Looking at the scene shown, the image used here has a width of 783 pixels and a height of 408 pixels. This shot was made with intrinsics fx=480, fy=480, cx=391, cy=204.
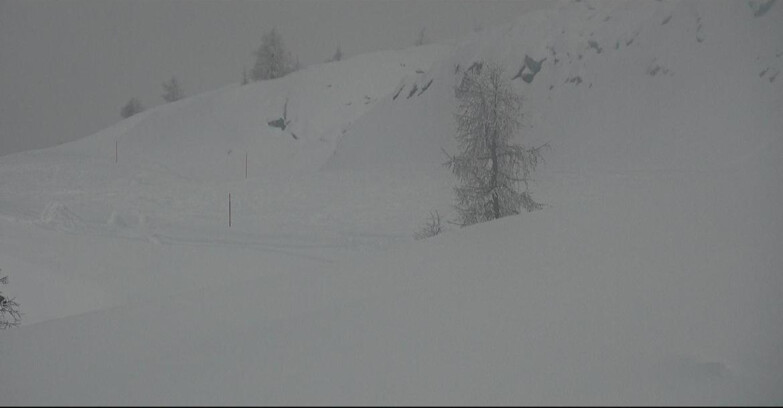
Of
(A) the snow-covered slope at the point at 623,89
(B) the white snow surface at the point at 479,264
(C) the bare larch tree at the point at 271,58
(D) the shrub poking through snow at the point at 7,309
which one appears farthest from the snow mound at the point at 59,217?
(C) the bare larch tree at the point at 271,58

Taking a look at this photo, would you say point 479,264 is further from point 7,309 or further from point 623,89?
point 623,89

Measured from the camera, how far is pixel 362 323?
377cm

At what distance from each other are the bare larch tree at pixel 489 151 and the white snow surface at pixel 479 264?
9.63 ft

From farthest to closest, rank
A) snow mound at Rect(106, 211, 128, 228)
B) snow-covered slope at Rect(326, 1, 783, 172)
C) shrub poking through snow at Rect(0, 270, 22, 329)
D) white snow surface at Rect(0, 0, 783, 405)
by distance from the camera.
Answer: snow-covered slope at Rect(326, 1, 783, 172) < snow mound at Rect(106, 211, 128, 228) < shrub poking through snow at Rect(0, 270, 22, 329) < white snow surface at Rect(0, 0, 783, 405)

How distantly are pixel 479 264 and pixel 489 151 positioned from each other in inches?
344

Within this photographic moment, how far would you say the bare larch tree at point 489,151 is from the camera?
521 inches

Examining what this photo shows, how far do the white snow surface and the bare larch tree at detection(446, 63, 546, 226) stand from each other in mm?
2937

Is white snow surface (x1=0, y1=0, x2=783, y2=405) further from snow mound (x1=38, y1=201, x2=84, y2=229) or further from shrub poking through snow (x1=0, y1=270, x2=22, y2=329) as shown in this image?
shrub poking through snow (x1=0, y1=270, x2=22, y2=329)

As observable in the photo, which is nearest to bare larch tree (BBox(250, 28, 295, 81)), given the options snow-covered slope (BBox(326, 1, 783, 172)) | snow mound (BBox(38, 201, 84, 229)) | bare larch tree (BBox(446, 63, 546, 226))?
snow-covered slope (BBox(326, 1, 783, 172))

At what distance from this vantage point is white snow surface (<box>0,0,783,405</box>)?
3078 millimetres

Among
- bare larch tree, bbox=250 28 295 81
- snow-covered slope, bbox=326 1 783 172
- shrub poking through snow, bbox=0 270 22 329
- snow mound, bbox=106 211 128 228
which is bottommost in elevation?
shrub poking through snow, bbox=0 270 22 329

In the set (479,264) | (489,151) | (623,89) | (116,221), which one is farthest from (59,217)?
(623,89)

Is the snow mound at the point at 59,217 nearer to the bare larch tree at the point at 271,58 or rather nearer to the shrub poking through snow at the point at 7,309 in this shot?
the shrub poking through snow at the point at 7,309

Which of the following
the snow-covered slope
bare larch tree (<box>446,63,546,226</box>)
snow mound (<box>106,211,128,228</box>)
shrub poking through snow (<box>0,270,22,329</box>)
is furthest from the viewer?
the snow-covered slope
